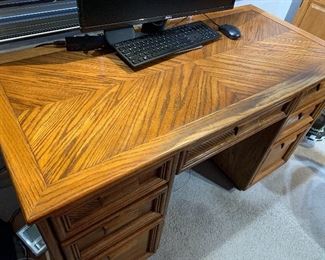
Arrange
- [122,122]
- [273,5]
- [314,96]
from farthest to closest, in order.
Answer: [273,5] → [314,96] → [122,122]

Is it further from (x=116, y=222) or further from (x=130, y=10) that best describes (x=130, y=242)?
(x=130, y=10)

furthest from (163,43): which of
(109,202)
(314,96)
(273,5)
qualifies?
(273,5)

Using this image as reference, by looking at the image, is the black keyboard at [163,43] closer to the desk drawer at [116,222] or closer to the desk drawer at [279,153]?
the desk drawer at [116,222]

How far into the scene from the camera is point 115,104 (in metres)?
0.70

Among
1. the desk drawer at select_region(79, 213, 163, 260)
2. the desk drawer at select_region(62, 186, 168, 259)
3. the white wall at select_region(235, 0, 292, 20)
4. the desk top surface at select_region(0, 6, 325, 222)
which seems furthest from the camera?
the white wall at select_region(235, 0, 292, 20)

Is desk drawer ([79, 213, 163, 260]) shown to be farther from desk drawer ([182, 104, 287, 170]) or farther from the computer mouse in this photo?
the computer mouse

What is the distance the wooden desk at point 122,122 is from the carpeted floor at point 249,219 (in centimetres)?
31

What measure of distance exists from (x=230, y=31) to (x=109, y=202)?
0.82 meters

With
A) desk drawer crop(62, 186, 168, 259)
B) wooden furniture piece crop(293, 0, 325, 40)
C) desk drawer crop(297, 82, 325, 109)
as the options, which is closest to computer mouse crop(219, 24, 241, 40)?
desk drawer crop(297, 82, 325, 109)

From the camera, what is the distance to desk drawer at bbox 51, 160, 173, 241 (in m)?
0.59

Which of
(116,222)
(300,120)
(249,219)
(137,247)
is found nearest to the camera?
(116,222)

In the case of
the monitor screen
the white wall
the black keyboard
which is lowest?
the white wall

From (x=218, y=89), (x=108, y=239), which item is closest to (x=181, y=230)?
(x=108, y=239)

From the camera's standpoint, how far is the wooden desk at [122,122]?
1.78 feet
